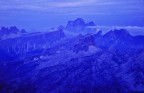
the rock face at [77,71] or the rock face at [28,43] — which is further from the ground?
the rock face at [77,71]

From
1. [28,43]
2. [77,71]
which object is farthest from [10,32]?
[77,71]

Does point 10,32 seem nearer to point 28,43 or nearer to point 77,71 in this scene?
point 28,43

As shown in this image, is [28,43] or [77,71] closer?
[77,71]

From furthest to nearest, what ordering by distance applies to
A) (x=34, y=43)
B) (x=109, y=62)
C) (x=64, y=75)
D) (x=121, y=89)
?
(x=34, y=43) < (x=109, y=62) < (x=64, y=75) < (x=121, y=89)

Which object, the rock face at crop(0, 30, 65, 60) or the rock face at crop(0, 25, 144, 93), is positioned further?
the rock face at crop(0, 30, 65, 60)

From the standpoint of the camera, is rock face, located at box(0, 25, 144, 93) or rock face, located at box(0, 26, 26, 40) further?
rock face, located at box(0, 26, 26, 40)

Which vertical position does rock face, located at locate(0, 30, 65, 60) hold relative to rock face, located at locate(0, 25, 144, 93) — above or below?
below

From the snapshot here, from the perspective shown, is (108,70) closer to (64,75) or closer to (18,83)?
(64,75)

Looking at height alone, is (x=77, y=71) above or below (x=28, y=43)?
above

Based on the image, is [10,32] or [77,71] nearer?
[77,71]

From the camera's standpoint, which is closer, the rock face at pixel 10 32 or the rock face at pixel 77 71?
the rock face at pixel 77 71

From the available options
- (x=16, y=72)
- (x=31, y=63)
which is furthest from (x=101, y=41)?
(x=16, y=72)
